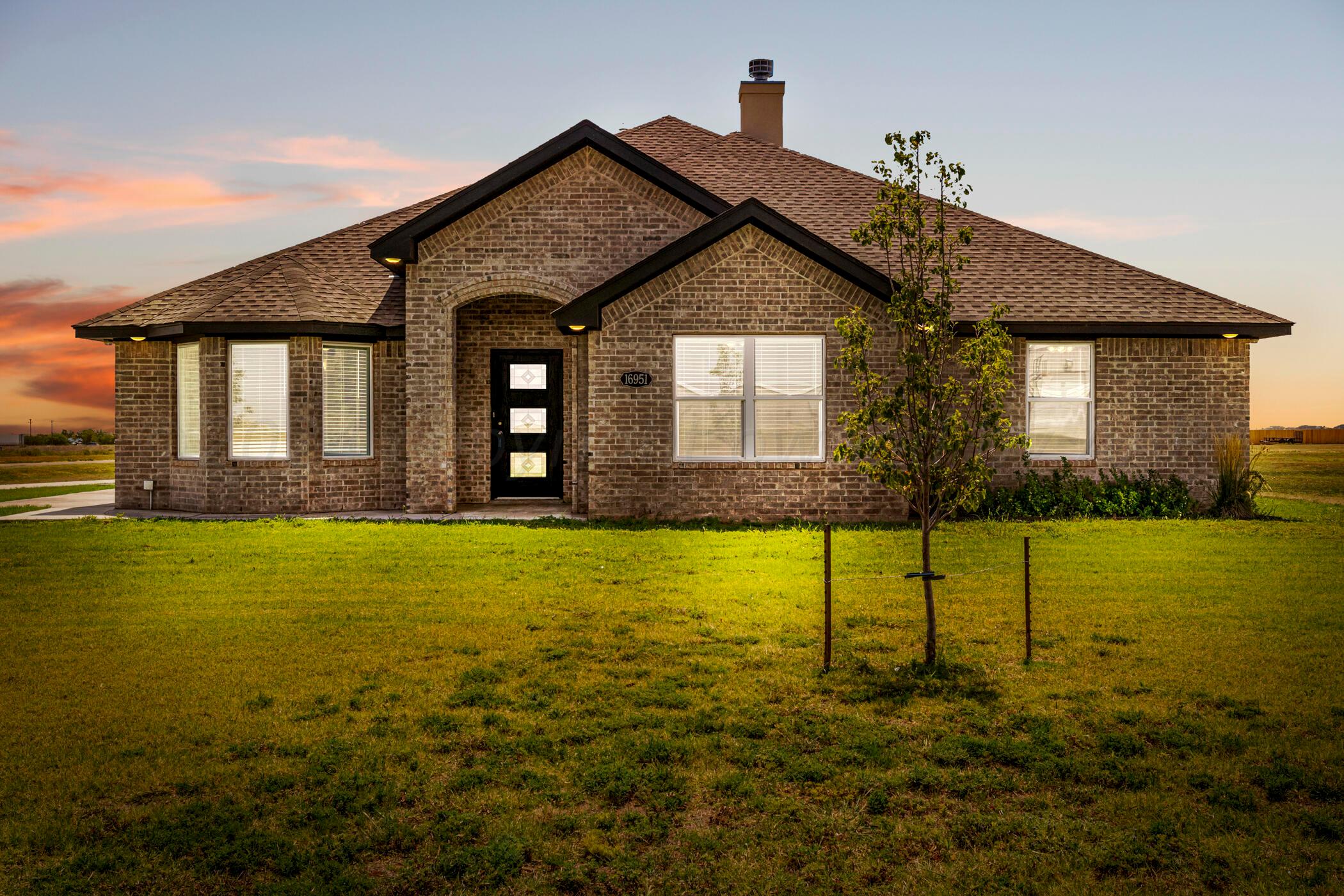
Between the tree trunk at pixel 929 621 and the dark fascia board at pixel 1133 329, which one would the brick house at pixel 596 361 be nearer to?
the dark fascia board at pixel 1133 329

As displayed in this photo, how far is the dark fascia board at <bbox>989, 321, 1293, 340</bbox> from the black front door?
754 centimetres

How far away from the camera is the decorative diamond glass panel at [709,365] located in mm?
15109

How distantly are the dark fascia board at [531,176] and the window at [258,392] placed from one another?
266cm

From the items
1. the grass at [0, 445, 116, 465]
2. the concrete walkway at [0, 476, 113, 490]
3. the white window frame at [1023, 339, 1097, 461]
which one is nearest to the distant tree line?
the grass at [0, 445, 116, 465]

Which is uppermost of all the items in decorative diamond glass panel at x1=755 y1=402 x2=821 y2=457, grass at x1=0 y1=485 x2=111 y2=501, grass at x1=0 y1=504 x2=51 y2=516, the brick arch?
the brick arch

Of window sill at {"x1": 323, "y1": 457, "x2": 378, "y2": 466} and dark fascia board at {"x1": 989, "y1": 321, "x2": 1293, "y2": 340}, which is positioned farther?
window sill at {"x1": 323, "y1": 457, "x2": 378, "y2": 466}

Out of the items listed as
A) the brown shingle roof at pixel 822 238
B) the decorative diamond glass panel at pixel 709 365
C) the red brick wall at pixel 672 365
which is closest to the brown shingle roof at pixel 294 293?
the brown shingle roof at pixel 822 238

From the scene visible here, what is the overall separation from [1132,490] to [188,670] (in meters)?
14.7

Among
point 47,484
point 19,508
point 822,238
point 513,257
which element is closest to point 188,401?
point 19,508

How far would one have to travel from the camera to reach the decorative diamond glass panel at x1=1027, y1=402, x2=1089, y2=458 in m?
16.6

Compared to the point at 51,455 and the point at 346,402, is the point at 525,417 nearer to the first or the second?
the point at 346,402

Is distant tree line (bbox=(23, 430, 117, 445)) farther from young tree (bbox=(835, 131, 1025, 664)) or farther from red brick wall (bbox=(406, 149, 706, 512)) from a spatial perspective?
young tree (bbox=(835, 131, 1025, 664))

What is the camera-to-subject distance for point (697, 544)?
41.4ft

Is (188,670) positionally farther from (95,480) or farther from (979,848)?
(95,480)
